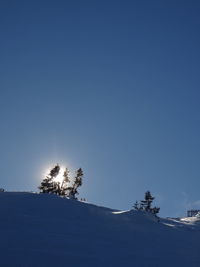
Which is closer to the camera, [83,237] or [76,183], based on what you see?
[83,237]

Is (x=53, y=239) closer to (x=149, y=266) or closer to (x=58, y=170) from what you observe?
(x=149, y=266)

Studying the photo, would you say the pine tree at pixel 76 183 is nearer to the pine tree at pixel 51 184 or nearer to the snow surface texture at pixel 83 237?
the pine tree at pixel 51 184

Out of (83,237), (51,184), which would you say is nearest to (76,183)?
(51,184)

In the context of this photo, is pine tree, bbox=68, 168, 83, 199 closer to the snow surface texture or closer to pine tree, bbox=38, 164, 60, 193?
pine tree, bbox=38, 164, 60, 193

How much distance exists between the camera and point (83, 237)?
64.2 ft

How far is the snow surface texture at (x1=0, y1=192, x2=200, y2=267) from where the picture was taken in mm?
16828

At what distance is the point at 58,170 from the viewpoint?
2539 inches

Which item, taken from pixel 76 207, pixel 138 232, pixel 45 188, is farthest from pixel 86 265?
pixel 45 188

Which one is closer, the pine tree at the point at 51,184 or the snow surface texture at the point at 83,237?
the snow surface texture at the point at 83,237

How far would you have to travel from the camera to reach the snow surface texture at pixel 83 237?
16.8 m

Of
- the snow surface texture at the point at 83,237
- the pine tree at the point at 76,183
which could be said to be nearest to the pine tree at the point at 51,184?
the pine tree at the point at 76,183

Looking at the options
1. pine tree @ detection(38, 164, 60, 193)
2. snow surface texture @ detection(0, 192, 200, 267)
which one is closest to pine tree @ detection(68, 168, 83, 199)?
pine tree @ detection(38, 164, 60, 193)

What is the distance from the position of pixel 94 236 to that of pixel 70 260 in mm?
3571

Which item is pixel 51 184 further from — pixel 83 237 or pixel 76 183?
pixel 83 237
